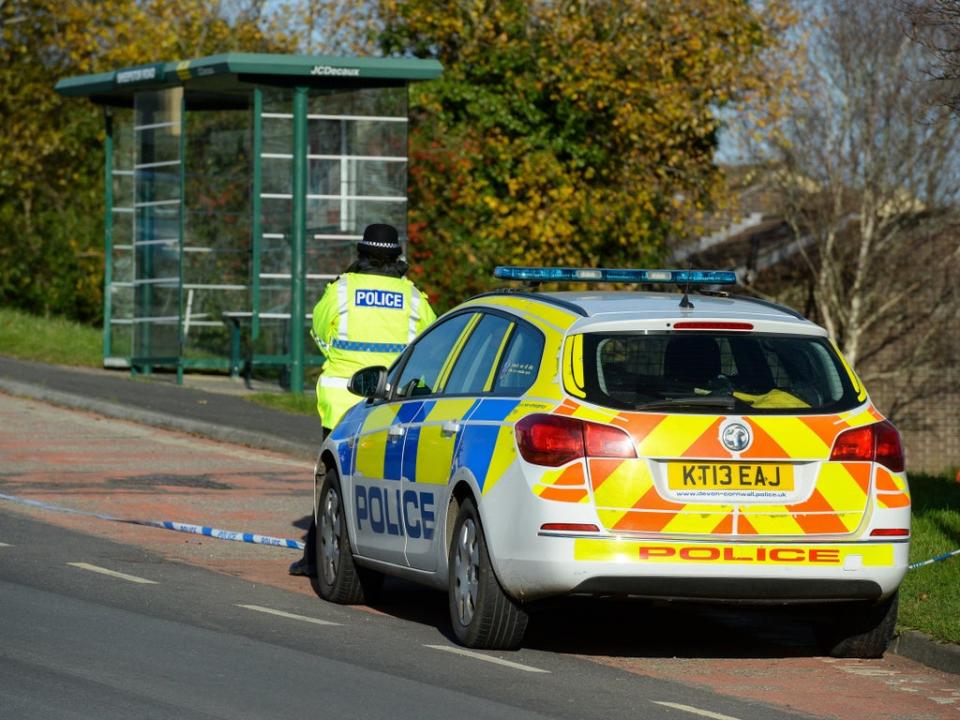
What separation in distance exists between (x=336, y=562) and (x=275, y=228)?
13634 millimetres

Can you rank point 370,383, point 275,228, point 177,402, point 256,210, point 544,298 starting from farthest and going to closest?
1. point 275,228
2. point 256,210
3. point 177,402
4. point 370,383
5. point 544,298

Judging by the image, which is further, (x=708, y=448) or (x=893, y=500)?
(x=893, y=500)

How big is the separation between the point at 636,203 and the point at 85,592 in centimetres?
2207

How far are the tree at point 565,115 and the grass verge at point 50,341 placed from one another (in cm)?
549

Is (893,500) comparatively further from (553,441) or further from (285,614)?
(285,614)

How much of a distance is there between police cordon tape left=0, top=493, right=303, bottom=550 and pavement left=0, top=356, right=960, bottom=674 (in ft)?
5.23

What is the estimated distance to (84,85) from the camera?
974 inches

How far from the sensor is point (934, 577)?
10.2 m

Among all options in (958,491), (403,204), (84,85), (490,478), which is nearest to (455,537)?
(490,478)

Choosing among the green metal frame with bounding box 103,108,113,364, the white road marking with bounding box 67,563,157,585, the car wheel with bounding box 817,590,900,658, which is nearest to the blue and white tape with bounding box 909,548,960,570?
the car wheel with bounding box 817,590,900,658

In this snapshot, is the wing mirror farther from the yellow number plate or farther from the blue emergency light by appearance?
the yellow number plate

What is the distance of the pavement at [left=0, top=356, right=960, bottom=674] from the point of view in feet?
59.7

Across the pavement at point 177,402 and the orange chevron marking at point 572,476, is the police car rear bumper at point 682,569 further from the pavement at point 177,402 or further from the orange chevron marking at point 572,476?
the pavement at point 177,402

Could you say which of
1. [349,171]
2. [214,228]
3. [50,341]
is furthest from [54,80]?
[349,171]
